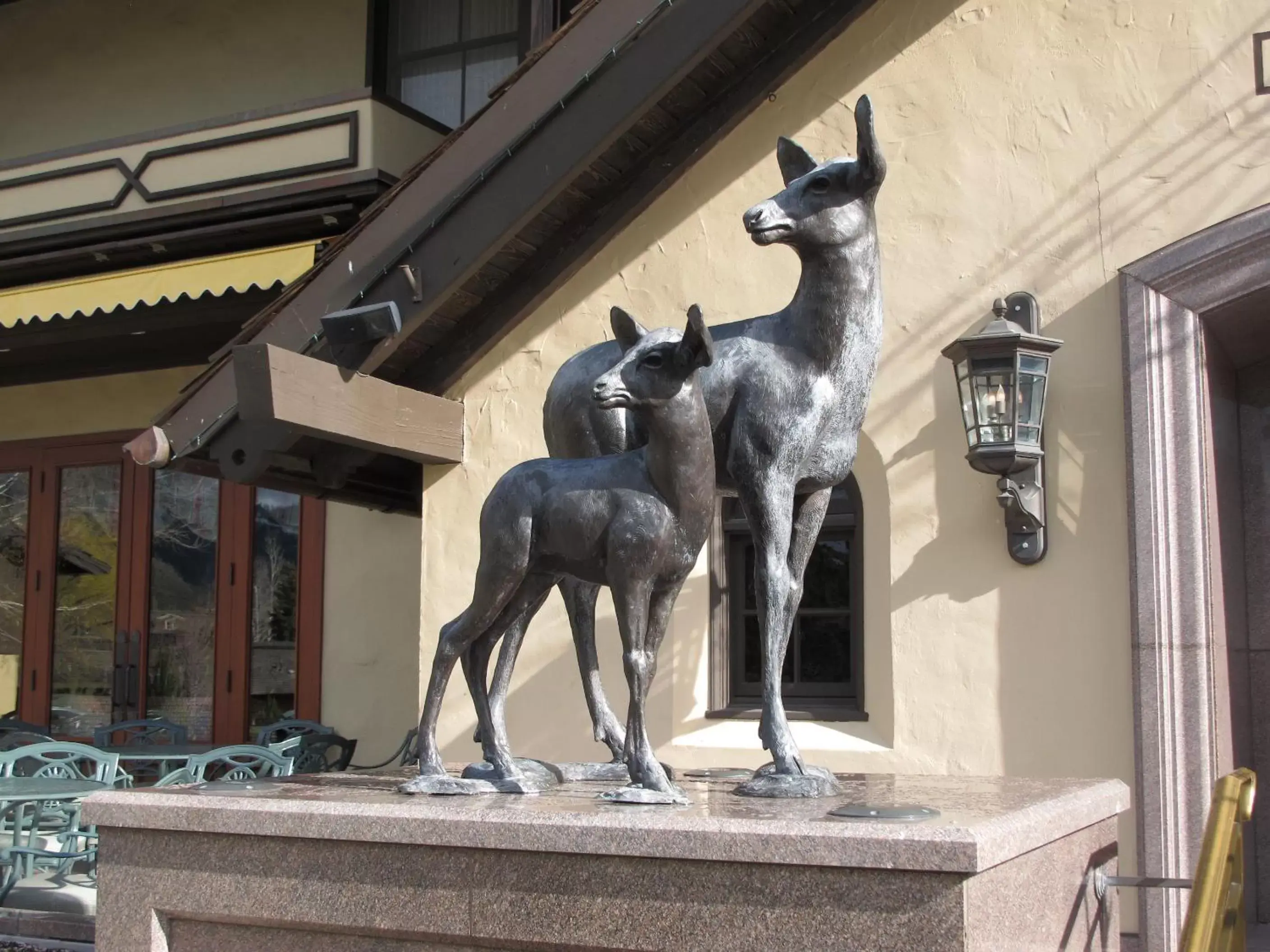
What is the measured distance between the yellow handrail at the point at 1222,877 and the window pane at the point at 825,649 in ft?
12.0

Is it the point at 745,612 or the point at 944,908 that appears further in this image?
the point at 745,612

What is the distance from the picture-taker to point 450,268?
24.6ft

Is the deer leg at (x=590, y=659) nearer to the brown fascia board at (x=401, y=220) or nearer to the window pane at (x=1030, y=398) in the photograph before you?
the window pane at (x=1030, y=398)

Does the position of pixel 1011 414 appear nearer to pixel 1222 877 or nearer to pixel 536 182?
pixel 536 182

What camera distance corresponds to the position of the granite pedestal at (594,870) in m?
3.14

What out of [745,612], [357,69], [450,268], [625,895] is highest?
[357,69]

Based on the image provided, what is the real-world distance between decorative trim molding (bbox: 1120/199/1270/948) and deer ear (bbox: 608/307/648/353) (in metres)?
3.69

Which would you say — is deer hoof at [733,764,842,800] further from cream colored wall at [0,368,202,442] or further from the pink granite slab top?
cream colored wall at [0,368,202,442]

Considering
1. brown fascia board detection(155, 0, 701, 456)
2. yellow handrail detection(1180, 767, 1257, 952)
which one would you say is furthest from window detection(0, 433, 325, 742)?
yellow handrail detection(1180, 767, 1257, 952)

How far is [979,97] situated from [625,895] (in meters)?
5.32

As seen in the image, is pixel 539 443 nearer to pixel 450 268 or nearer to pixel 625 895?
pixel 450 268

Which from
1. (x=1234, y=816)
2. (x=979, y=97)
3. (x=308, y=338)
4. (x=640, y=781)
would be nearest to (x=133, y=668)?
(x=308, y=338)

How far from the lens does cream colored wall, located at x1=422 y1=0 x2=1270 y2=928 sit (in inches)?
271

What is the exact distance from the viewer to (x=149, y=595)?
11711 mm
